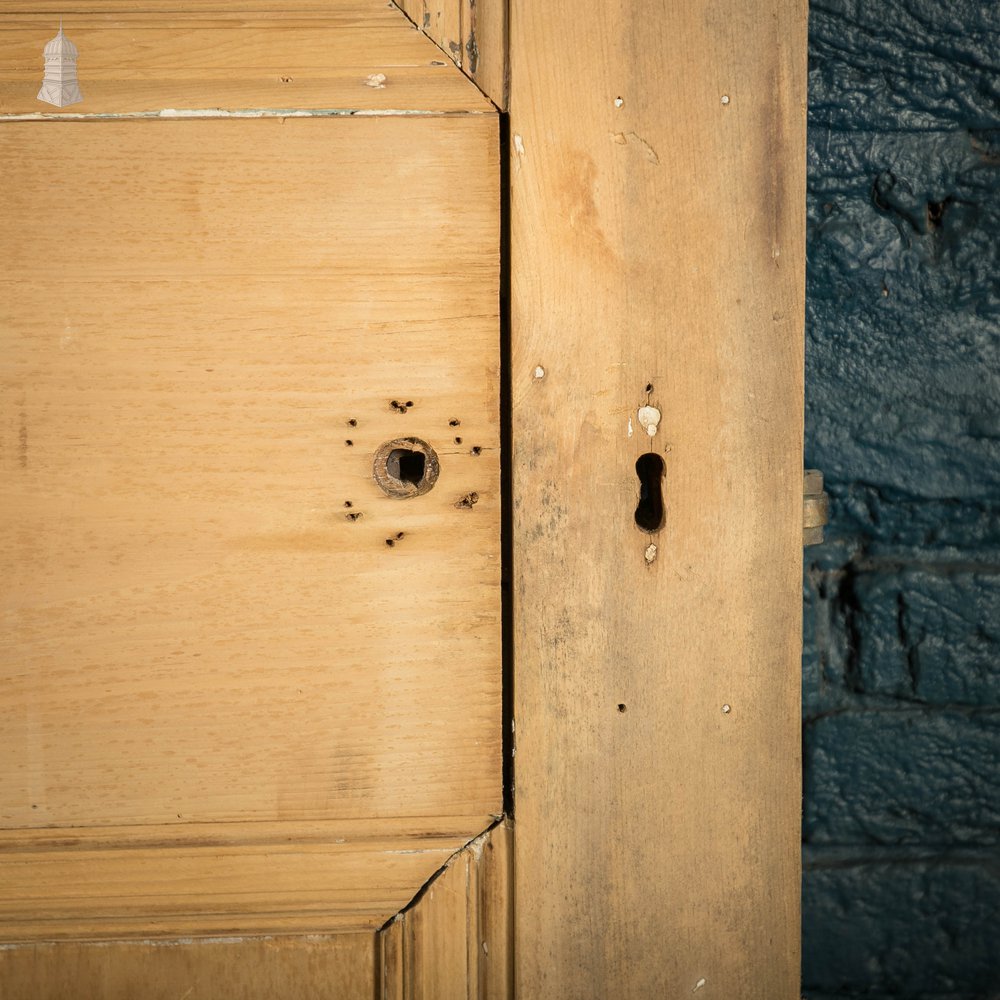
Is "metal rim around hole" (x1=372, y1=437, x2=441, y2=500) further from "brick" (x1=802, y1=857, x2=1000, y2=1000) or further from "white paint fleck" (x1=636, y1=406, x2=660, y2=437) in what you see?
"brick" (x1=802, y1=857, x2=1000, y2=1000)

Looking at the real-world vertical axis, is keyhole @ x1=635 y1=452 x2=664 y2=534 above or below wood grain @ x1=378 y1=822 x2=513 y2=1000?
above

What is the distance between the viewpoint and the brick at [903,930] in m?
0.83

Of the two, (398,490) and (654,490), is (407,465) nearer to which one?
(398,490)

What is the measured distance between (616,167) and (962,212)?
438mm

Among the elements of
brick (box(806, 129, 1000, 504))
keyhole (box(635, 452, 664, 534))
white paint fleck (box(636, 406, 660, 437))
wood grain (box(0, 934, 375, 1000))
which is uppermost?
brick (box(806, 129, 1000, 504))

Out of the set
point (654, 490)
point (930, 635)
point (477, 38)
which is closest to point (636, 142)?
point (477, 38)

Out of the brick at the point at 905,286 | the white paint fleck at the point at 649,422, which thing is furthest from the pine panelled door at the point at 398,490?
the brick at the point at 905,286

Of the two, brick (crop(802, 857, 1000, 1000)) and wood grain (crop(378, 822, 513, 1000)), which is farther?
brick (crop(802, 857, 1000, 1000))

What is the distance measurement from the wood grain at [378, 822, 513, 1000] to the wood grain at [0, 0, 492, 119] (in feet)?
1.76

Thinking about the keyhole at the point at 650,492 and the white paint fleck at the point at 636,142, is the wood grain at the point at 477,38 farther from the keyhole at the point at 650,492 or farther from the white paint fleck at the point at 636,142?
the keyhole at the point at 650,492

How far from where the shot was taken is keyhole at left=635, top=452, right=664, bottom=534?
0.59 meters

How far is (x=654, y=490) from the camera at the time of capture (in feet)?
1.96

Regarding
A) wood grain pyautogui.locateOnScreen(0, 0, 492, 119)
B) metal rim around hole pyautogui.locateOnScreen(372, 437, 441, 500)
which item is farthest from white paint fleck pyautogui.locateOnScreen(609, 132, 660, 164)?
metal rim around hole pyautogui.locateOnScreen(372, 437, 441, 500)

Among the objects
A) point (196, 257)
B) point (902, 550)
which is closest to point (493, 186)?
point (196, 257)
